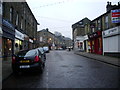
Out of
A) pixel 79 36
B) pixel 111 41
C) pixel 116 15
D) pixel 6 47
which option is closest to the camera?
pixel 6 47

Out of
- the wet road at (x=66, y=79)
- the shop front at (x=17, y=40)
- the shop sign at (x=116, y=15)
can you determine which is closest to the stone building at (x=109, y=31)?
the shop sign at (x=116, y=15)

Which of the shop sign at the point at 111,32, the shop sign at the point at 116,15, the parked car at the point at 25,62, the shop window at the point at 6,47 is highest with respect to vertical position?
the shop sign at the point at 116,15

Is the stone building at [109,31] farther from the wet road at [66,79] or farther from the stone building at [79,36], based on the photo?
the stone building at [79,36]

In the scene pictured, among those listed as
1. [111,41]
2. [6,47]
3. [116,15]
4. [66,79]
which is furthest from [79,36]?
[66,79]

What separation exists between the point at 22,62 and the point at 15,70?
27.0 inches

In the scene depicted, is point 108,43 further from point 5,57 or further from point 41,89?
point 41,89

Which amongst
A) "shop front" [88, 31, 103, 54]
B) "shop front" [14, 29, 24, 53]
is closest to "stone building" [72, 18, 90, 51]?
"shop front" [88, 31, 103, 54]

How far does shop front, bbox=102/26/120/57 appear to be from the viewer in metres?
Answer: 17.7

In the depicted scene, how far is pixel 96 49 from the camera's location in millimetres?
26781

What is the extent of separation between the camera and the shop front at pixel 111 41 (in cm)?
1770

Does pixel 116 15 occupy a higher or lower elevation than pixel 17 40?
higher

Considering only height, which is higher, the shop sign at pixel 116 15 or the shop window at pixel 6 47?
the shop sign at pixel 116 15

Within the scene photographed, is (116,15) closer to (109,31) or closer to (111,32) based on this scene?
(111,32)

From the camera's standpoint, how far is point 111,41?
19672 mm
